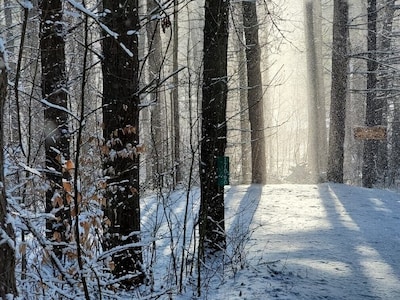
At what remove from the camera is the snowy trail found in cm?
470

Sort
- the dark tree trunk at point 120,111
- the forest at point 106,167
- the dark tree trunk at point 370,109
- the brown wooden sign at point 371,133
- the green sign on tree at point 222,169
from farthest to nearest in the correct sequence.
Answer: the dark tree trunk at point 370,109 < the brown wooden sign at point 371,133 < the green sign on tree at point 222,169 < the dark tree trunk at point 120,111 < the forest at point 106,167

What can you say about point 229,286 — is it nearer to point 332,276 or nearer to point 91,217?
point 332,276

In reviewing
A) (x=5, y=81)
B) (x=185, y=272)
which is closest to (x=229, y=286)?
(x=185, y=272)

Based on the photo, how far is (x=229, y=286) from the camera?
4930 millimetres

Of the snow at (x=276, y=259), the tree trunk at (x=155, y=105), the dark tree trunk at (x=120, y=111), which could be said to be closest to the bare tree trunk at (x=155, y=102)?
the tree trunk at (x=155, y=105)

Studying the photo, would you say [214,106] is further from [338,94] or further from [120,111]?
[338,94]

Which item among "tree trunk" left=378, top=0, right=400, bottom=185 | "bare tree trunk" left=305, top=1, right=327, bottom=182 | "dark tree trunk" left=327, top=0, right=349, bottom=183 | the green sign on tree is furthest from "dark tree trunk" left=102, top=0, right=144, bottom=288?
"bare tree trunk" left=305, top=1, right=327, bottom=182

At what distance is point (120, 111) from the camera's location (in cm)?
447

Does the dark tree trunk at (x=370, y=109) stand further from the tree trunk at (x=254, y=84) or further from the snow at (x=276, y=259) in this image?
the snow at (x=276, y=259)

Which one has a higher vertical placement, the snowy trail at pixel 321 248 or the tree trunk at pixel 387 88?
the tree trunk at pixel 387 88

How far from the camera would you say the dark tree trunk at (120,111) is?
4.43 metres

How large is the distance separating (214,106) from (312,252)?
7.53ft

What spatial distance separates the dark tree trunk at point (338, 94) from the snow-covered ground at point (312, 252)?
322cm

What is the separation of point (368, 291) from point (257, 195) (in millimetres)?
6766
